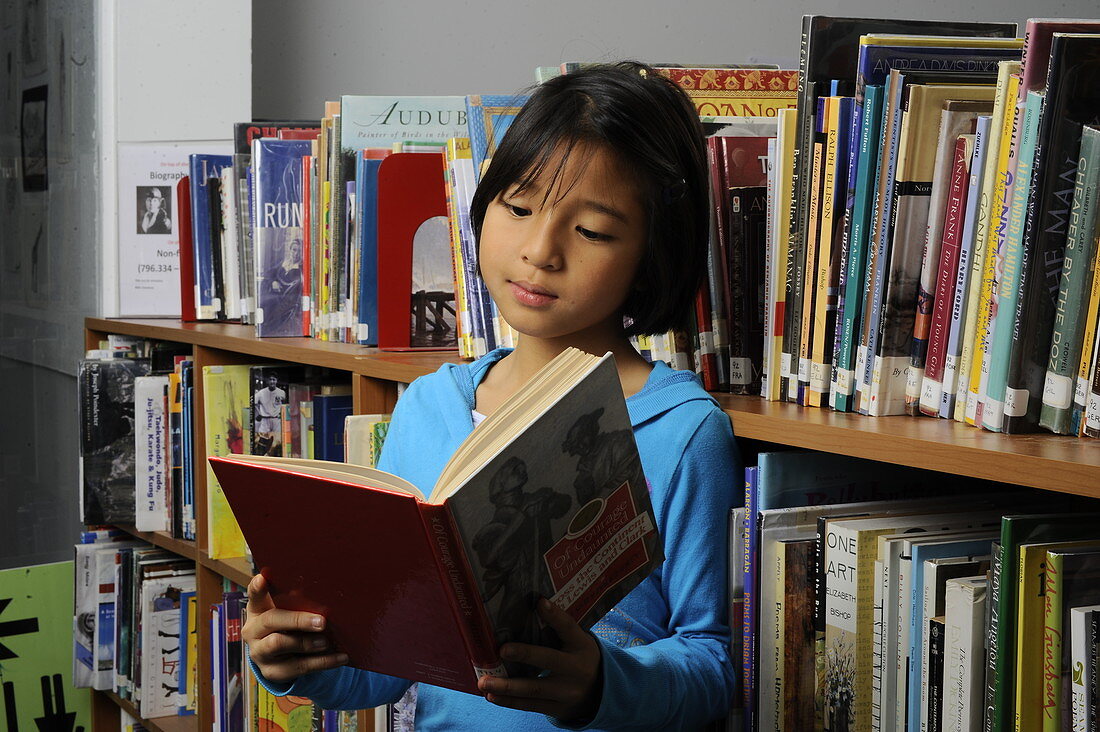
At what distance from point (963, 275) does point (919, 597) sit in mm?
236

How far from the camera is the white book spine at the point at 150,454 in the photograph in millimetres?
1984

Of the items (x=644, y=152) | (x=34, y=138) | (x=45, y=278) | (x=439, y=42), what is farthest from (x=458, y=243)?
(x=34, y=138)

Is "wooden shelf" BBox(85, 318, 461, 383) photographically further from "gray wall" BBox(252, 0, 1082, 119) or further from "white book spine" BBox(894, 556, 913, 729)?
"gray wall" BBox(252, 0, 1082, 119)

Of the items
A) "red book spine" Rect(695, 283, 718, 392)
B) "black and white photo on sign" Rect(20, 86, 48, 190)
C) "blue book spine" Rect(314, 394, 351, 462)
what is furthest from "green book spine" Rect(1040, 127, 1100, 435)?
"black and white photo on sign" Rect(20, 86, 48, 190)

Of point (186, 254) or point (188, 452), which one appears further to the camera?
point (186, 254)

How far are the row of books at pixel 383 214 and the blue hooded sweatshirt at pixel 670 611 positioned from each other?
0.56 feet

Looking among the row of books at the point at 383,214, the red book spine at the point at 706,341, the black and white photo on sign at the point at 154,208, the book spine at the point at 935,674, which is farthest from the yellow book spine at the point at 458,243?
the black and white photo on sign at the point at 154,208

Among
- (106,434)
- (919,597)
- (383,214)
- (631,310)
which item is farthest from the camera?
(106,434)

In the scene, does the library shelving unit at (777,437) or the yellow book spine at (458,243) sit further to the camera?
the yellow book spine at (458,243)

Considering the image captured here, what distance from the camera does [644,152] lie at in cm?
92

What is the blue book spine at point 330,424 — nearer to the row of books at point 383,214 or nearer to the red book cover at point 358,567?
the row of books at point 383,214

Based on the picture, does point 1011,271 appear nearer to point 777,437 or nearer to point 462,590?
point 777,437

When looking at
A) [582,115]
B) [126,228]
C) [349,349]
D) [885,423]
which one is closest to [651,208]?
[582,115]

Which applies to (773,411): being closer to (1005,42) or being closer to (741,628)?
(741,628)
